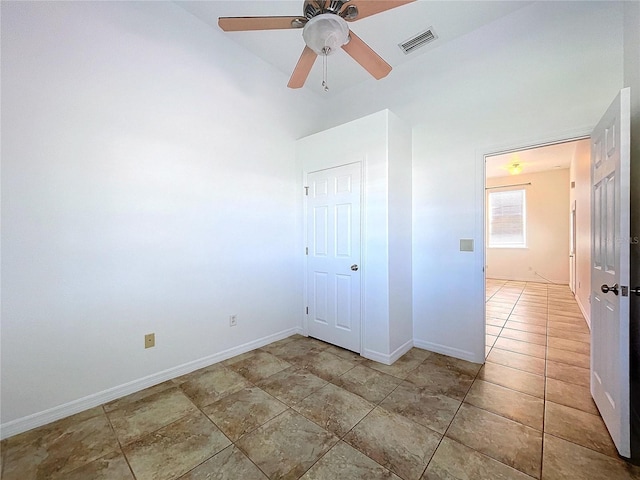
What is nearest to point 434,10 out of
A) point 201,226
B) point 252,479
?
point 201,226

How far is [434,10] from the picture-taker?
232cm

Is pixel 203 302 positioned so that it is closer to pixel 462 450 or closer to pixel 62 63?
pixel 62 63

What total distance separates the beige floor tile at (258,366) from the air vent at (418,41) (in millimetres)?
3483

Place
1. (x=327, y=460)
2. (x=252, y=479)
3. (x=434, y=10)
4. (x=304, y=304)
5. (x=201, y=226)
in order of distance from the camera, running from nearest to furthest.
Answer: (x=252, y=479) < (x=327, y=460) < (x=434, y=10) < (x=201, y=226) < (x=304, y=304)

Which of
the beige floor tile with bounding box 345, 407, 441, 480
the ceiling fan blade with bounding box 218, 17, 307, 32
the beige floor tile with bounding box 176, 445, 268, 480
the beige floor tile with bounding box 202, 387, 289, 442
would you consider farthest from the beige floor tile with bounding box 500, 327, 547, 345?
the ceiling fan blade with bounding box 218, 17, 307, 32

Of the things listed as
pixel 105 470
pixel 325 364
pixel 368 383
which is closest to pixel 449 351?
pixel 368 383

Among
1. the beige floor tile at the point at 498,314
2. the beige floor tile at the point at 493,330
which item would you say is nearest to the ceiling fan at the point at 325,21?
the beige floor tile at the point at 493,330

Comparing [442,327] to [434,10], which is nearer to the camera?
[434,10]

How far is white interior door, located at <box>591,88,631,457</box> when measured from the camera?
55.4 inches

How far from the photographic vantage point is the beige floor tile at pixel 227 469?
1349 millimetres

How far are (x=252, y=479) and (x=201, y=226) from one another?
1.96 meters

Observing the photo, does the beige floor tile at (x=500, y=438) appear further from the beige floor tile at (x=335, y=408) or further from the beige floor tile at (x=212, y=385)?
the beige floor tile at (x=212, y=385)

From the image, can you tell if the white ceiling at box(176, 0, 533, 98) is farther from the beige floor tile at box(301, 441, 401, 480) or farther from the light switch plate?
the beige floor tile at box(301, 441, 401, 480)

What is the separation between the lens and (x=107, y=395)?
1990 millimetres
